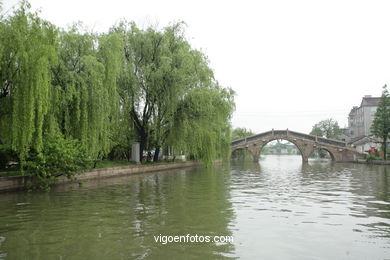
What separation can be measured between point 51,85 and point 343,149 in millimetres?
44707

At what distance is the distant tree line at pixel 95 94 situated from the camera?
1259 centimetres

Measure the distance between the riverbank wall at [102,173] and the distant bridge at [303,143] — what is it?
709 inches

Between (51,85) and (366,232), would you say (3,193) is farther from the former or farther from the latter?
(366,232)

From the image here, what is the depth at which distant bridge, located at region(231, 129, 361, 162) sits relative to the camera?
5022 centimetres

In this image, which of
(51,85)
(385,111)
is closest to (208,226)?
(51,85)

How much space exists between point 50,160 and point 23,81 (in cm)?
309

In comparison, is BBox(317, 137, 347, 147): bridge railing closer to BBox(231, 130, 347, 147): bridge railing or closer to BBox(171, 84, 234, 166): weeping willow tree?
BBox(231, 130, 347, 147): bridge railing

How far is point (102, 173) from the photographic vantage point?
20.5m

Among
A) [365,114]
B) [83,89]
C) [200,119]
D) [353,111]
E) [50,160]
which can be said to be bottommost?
[50,160]

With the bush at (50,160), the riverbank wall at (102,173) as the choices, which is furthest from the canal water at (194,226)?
the bush at (50,160)

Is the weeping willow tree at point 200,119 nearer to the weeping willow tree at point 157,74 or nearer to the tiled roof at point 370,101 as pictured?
the weeping willow tree at point 157,74

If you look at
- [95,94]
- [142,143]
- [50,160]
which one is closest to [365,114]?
[142,143]

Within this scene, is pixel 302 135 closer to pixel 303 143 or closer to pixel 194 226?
pixel 303 143

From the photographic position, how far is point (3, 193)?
13.1 m
